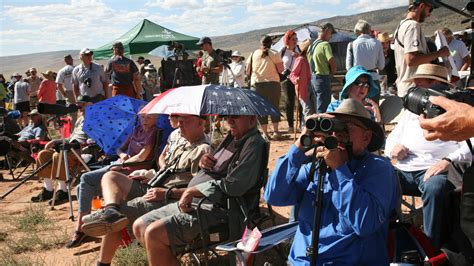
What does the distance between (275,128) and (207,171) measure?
6.19 metres

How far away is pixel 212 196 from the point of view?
12.7 ft

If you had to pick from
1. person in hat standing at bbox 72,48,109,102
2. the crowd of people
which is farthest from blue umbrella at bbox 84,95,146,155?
person in hat standing at bbox 72,48,109,102

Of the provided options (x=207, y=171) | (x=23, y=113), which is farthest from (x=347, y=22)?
(x=207, y=171)

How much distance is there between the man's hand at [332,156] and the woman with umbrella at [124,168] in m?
3.03

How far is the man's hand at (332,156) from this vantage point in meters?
2.62

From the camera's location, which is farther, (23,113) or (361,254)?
(23,113)

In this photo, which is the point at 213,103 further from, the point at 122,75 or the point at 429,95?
the point at 122,75

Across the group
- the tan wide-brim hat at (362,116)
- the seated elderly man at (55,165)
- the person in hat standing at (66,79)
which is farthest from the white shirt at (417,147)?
the person in hat standing at (66,79)

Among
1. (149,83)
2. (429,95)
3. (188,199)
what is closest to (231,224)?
(188,199)

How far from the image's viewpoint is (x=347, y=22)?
11388 centimetres

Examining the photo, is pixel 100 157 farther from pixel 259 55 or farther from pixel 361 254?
pixel 361 254

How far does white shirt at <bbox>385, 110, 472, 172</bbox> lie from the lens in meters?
3.85

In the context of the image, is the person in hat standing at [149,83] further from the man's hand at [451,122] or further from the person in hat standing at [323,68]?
the man's hand at [451,122]

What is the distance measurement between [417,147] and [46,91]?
1174 cm
